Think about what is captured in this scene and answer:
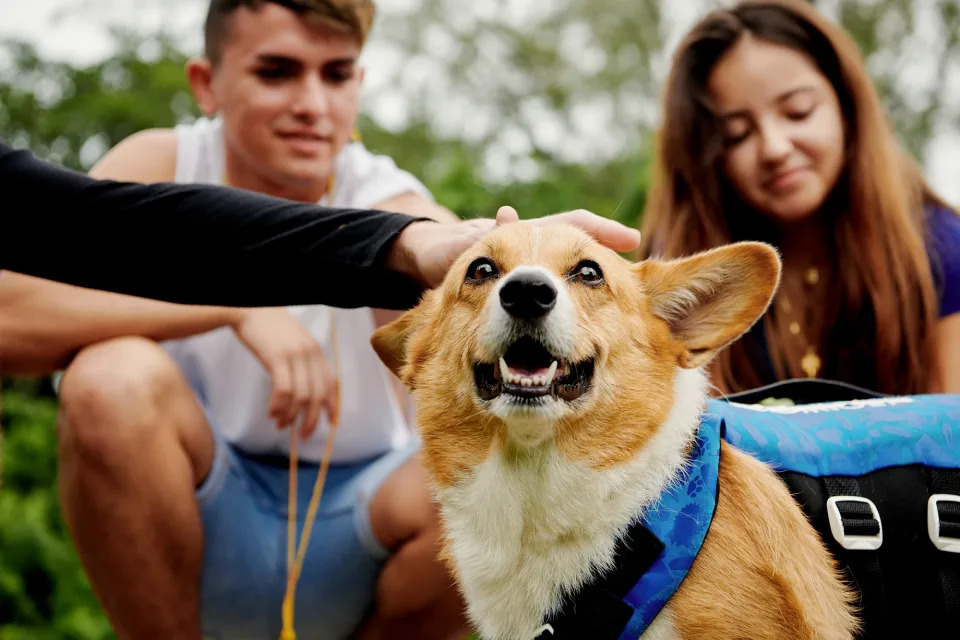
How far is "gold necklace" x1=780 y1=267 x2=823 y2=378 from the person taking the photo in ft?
10.2

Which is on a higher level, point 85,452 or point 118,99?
point 85,452

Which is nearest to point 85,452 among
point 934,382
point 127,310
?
point 127,310

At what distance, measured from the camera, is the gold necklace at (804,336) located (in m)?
3.11

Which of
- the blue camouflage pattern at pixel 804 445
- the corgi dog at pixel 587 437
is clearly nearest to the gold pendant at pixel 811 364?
the blue camouflage pattern at pixel 804 445

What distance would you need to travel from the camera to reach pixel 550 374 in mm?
1997

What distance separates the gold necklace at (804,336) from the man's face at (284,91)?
1736 mm

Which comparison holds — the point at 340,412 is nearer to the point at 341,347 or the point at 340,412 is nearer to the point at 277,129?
the point at 341,347

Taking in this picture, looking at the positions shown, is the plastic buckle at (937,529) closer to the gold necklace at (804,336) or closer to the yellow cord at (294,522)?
the gold necklace at (804,336)

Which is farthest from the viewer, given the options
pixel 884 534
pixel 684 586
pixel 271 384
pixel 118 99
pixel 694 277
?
pixel 118 99

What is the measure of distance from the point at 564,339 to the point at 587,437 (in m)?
0.23

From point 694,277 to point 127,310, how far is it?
1699 mm

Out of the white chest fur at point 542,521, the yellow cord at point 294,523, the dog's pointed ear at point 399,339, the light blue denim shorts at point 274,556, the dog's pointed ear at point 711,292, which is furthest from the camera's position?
the light blue denim shorts at point 274,556

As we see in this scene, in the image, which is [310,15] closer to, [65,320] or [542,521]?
[65,320]

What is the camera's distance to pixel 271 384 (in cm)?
300
